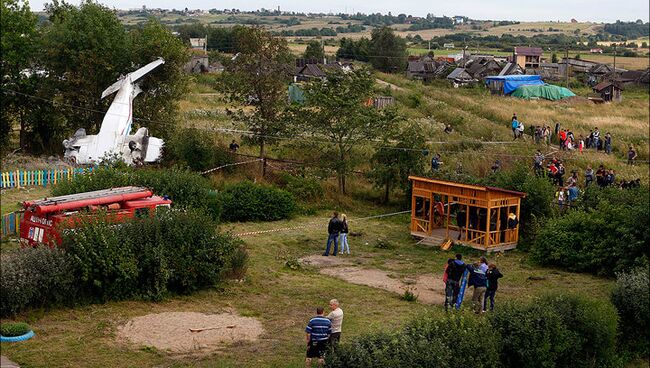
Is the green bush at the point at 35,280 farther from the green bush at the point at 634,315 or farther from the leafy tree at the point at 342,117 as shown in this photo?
the leafy tree at the point at 342,117

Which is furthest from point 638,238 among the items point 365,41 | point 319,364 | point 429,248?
point 365,41

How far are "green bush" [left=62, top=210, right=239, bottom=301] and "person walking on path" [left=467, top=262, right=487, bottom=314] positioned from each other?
5359 mm

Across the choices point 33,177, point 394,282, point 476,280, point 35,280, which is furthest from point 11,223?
point 476,280

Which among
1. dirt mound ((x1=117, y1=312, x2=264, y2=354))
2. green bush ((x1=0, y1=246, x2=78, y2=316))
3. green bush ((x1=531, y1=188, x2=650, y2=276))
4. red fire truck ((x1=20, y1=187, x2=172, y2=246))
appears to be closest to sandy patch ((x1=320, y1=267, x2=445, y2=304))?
green bush ((x1=531, y1=188, x2=650, y2=276))

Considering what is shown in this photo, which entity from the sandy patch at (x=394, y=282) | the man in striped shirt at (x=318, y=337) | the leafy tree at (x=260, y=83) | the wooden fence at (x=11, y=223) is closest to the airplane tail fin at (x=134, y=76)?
the leafy tree at (x=260, y=83)

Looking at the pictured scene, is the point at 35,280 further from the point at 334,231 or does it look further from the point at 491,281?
the point at 334,231

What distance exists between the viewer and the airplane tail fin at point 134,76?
105 feet

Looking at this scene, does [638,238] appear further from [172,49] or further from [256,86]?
[172,49]

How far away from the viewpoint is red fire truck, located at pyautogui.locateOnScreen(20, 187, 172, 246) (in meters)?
18.1

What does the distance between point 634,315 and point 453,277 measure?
12.6 feet

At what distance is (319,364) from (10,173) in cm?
1733

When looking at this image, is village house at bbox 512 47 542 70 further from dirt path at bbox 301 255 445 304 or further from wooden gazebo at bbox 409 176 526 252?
dirt path at bbox 301 255 445 304

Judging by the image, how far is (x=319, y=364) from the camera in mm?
13078

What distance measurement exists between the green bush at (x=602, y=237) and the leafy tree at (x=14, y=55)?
2063cm
